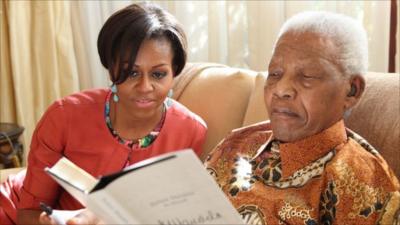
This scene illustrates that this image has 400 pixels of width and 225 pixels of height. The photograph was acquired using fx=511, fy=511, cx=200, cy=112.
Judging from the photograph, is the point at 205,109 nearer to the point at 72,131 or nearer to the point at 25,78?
the point at 72,131

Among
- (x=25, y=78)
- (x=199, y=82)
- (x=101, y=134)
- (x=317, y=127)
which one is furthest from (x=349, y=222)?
(x=25, y=78)

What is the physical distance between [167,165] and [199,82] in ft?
3.84

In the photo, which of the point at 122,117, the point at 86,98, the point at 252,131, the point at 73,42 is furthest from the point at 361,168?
the point at 73,42

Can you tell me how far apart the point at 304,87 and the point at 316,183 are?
22 centimetres

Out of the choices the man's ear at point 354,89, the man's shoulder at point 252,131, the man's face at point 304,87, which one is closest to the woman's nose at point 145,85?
the man's shoulder at point 252,131

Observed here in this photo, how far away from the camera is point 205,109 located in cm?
181

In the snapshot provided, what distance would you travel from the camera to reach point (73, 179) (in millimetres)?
874

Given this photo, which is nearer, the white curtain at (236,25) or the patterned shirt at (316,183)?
the patterned shirt at (316,183)

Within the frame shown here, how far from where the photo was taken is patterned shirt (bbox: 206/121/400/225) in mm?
1100

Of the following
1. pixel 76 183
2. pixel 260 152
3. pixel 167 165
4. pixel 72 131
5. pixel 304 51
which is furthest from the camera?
pixel 72 131

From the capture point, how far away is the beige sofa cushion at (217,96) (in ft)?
5.78

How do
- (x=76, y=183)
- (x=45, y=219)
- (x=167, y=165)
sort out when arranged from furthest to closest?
1. (x=45, y=219)
2. (x=76, y=183)
3. (x=167, y=165)

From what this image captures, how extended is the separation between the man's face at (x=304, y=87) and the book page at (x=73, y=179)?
0.53 meters

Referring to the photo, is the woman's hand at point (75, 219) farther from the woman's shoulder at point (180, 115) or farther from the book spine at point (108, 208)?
the woman's shoulder at point (180, 115)
